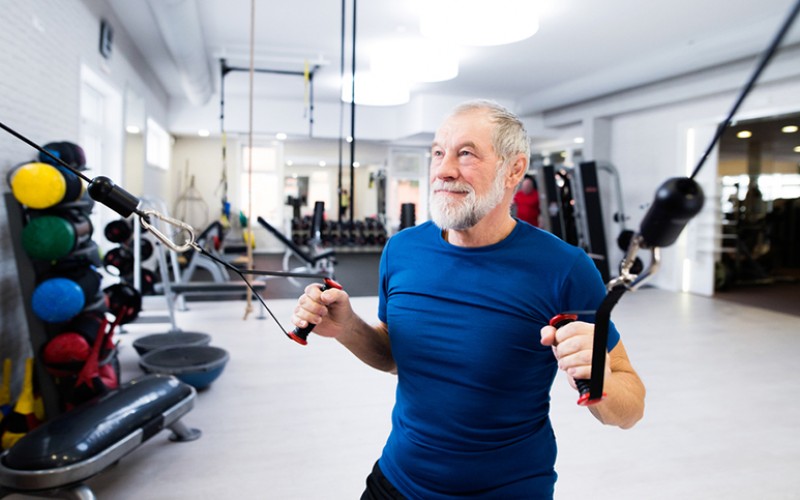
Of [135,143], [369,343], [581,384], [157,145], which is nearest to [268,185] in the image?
[157,145]

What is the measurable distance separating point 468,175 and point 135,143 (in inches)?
279

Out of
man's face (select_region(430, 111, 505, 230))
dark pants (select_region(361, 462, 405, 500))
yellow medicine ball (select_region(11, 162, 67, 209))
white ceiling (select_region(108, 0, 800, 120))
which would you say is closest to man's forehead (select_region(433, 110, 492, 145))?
man's face (select_region(430, 111, 505, 230))

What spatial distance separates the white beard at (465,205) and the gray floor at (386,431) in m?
1.55

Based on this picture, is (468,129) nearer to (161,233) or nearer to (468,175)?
(468,175)

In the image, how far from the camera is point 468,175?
1.25 m

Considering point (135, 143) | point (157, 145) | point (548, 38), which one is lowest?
point (135, 143)

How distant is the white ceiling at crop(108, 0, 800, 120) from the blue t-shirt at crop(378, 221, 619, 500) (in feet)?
16.1

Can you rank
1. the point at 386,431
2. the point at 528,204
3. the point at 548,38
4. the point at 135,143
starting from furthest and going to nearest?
Result: the point at 528,204 → the point at 135,143 → the point at 548,38 → the point at 386,431

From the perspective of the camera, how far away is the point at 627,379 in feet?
3.70

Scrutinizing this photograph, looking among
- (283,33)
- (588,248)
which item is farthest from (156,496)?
(588,248)

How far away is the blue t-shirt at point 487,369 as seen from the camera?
1188 millimetres

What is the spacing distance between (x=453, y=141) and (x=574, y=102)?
8.46 metres

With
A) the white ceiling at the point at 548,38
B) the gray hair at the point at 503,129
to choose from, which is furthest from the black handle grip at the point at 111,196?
the white ceiling at the point at 548,38

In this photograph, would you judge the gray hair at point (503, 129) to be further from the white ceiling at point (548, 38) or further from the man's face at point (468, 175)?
the white ceiling at point (548, 38)
